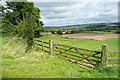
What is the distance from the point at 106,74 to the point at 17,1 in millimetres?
25094

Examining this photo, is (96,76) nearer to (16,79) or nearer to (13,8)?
(16,79)

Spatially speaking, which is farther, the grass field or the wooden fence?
the wooden fence

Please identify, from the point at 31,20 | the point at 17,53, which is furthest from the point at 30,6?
the point at 17,53

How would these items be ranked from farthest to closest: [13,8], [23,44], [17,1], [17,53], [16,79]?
[13,8] < [17,1] < [23,44] < [17,53] < [16,79]

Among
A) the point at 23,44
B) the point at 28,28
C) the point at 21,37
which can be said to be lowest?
the point at 23,44

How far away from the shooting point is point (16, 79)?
3.30 meters

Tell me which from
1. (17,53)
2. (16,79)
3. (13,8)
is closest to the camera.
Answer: (16,79)

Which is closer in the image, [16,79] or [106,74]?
[16,79]

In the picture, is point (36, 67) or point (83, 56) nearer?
point (36, 67)

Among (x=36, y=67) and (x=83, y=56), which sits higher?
(x=83, y=56)

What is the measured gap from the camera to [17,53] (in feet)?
22.7

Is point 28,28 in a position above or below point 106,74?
above

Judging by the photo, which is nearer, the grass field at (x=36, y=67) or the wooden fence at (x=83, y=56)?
the grass field at (x=36, y=67)

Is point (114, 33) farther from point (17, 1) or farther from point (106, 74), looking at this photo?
point (106, 74)
